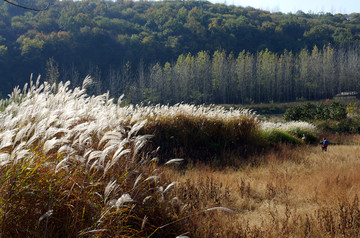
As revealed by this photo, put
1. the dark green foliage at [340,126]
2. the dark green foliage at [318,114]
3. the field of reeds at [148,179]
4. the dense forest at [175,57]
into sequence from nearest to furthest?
1. the field of reeds at [148,179]
2. the dark green foliage at [340,126]
3. the dark green foliage at [318,114]
4. the dense forest at [175,57]

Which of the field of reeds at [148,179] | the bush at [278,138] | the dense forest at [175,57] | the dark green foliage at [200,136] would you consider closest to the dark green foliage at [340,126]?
the bush at [278,138]

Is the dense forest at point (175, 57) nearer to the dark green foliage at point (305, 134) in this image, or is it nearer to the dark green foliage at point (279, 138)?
the dark green foliage at point (305, 134)

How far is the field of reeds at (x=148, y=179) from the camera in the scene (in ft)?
8.25

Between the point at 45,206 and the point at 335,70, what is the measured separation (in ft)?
229

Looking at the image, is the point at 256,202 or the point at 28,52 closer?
the point at 256,202

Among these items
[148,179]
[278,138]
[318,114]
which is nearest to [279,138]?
[278,138]

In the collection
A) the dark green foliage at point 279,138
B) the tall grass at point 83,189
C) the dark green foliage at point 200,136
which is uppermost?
the tall grass at point 83,189

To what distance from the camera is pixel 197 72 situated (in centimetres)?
5938

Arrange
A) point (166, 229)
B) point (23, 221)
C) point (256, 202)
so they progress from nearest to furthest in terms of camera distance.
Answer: point (23, 221)
point (166, 229)
point (256, 202)

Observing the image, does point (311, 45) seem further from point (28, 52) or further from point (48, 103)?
point (48, 103)

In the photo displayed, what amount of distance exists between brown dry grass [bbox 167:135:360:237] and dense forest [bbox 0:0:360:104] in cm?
4521

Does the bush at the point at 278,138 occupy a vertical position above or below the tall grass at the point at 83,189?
below

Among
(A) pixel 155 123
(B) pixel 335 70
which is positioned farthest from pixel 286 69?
(A) pixel 155 123

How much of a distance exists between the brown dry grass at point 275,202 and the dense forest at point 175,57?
4521cm
